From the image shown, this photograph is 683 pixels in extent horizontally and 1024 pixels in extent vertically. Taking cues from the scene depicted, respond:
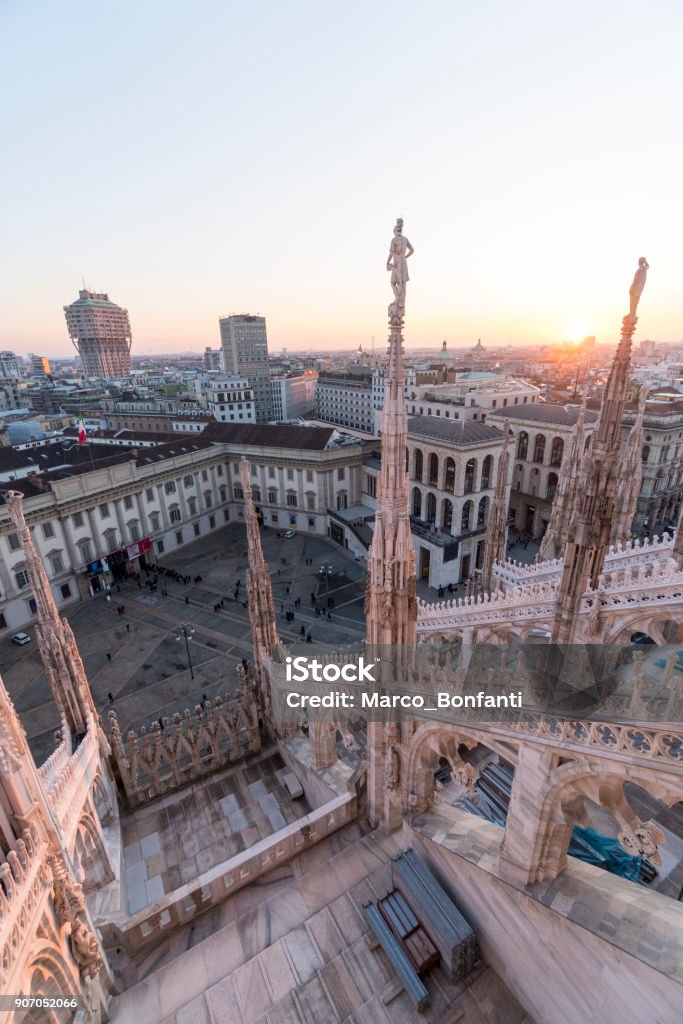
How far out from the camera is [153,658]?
3225cm

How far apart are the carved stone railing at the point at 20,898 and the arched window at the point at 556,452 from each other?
174 feet

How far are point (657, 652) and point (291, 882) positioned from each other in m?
14.7

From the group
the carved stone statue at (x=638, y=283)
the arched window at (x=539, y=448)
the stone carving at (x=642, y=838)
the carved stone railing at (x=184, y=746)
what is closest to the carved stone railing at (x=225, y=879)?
the carved stone railing at (x=184, y=746)

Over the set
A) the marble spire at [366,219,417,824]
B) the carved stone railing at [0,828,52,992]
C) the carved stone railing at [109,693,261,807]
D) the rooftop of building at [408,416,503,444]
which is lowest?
the carved stone railing at [109,693,261,807]

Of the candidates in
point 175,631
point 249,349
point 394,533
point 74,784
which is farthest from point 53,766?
point 249,349

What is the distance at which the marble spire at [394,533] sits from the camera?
1001 cm

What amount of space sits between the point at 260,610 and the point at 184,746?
19.5 feet

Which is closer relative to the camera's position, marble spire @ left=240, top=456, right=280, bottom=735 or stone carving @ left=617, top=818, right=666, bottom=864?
stone carving @ left=617, top=818, right=666, bottom=864

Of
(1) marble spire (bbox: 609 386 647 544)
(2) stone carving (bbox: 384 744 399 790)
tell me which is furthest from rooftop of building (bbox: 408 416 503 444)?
(2) stone carving (bbox: 384 744 399 790)

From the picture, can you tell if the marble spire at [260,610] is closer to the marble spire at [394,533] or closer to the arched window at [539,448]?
the marble spire at [394,533]

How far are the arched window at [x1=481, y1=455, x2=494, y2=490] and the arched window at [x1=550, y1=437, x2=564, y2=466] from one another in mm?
12390

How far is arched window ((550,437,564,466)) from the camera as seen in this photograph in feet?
164

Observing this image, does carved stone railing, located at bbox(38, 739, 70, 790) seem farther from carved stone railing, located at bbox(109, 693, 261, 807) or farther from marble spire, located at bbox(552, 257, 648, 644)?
marble spire, located at bbox(552, 257, 648, 644)

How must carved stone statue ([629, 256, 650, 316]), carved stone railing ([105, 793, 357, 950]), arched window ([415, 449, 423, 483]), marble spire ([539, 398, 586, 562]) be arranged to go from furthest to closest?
arched window ([415, 449, 423, 483]), marble spire ([539, 398, 586, 562]), carved stone railing ([105, 793, 357, 950]), carved stone statue ([629, 256, 650, 316])
